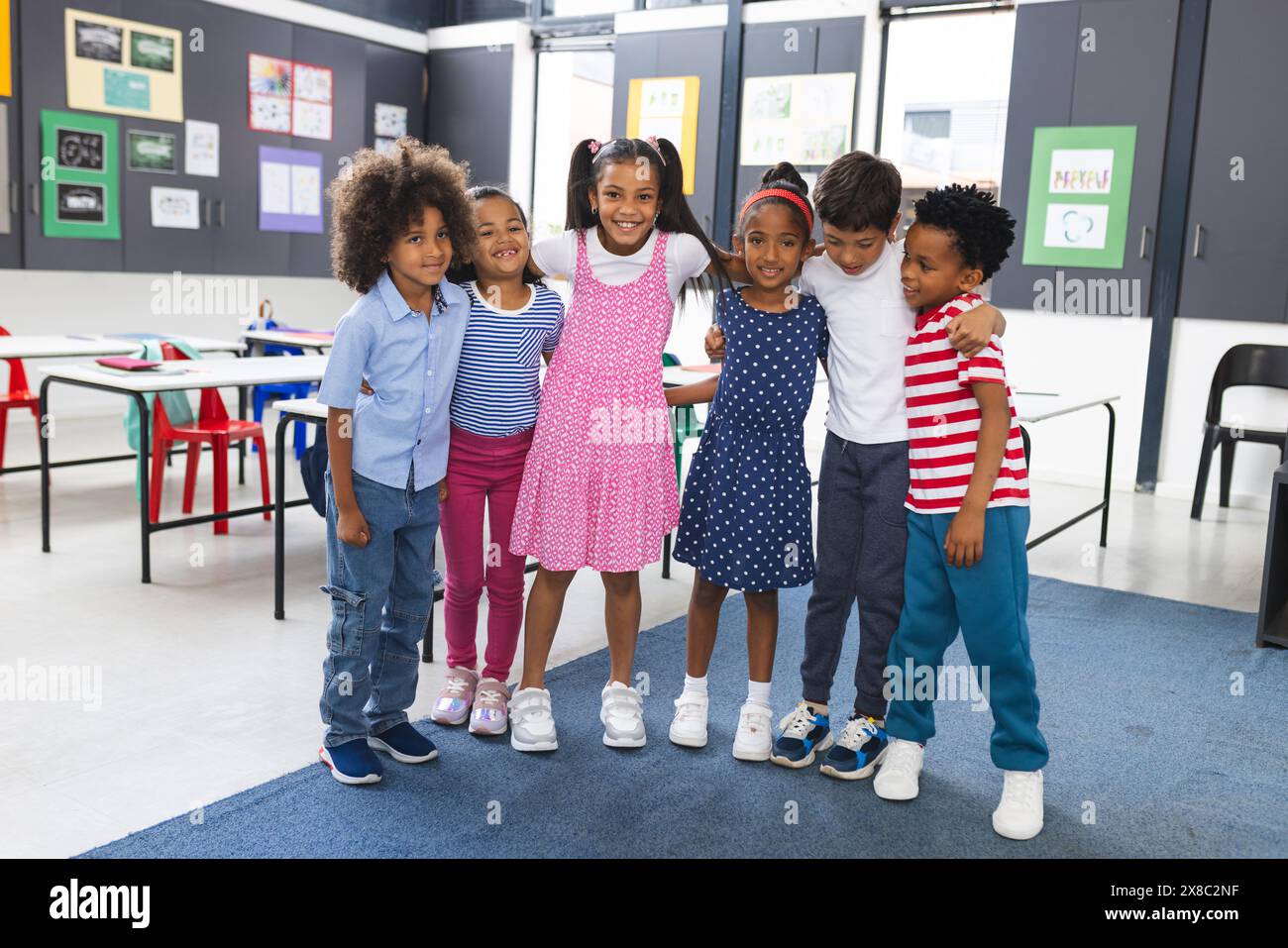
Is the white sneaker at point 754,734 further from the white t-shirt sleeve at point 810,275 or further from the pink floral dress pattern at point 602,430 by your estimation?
the white t-shirt sleeve at point 810,275

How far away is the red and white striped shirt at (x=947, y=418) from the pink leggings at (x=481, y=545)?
810mm

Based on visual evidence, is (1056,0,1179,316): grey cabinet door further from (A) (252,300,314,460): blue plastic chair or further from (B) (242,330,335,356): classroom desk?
(A) (252,300,314,460): blue plastic chair

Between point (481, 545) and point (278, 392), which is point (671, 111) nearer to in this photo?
point (278, 392)

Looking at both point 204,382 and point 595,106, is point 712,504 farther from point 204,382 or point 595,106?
point 595,106

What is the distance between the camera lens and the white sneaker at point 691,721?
7.64 ft

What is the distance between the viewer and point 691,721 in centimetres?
234

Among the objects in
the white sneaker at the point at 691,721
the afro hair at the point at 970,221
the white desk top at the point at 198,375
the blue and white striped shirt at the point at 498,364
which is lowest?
the white sneaker at the point at 691,721

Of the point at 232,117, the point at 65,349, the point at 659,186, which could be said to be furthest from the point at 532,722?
the point at 232,117

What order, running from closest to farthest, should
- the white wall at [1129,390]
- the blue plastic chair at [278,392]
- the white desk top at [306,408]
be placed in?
the white desk top at [306,408]
the blue plastic chair at [278,392]
the white wall at [1129,390]

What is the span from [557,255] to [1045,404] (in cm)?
221

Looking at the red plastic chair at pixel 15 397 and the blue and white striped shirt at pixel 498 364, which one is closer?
the blue and white striped shirt at pixel 498 364

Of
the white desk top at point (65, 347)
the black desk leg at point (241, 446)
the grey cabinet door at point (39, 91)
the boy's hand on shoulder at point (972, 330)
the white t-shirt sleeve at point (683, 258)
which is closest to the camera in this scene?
the boy's hand on shoulder at point (972, 330)

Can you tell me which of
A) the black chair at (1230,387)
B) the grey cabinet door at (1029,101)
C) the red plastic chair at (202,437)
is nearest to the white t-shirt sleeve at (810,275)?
the red plastic chair at (202,437)

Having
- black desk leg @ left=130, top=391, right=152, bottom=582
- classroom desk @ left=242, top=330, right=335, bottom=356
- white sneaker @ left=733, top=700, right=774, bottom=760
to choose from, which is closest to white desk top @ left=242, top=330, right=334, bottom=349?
classroom desk @ left=242, top=330, right=335, bottom=356
